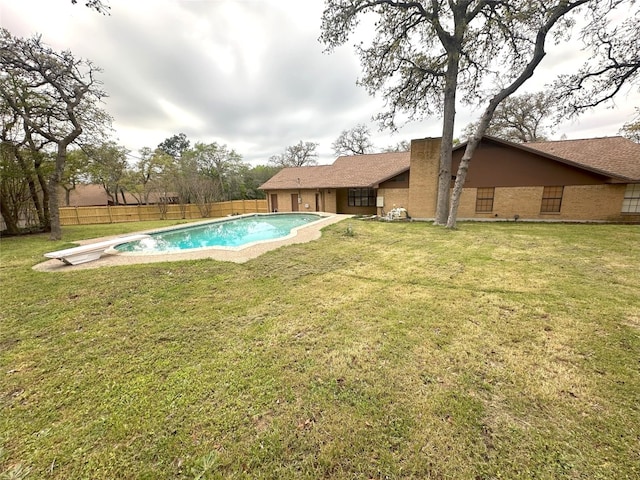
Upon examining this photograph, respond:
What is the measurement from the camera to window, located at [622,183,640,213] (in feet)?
38.8

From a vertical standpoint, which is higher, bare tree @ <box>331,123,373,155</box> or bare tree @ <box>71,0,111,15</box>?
bare tree @ <box>331,123,373,155</box>

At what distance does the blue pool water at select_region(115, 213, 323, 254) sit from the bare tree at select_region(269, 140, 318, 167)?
23.4 m

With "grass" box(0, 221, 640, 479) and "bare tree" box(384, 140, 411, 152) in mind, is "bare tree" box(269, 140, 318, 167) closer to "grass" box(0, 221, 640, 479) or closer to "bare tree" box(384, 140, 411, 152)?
"bare tree" box(384, 140, 411, 152)

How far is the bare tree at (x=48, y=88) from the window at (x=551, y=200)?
22.3 meters

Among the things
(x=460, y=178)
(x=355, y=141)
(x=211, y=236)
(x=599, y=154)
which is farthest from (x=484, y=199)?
(x=355, y=141)

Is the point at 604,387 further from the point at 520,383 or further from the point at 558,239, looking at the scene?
the point at 558,239

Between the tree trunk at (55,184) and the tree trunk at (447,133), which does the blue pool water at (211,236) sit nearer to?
the tree trunk at (55,184)

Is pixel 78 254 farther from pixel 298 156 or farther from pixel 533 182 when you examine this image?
pixel 298 156

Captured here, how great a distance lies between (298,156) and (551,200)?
3242 centimetres

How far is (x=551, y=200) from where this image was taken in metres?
13.1

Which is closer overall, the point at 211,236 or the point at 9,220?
the point at 9,220

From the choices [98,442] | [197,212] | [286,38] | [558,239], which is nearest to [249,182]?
[197,212]

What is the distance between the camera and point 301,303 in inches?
161

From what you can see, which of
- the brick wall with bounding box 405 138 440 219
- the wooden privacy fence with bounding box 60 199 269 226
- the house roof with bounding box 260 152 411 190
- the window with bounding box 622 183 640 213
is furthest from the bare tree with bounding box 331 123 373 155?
the window with bounding box 622 183 640 213
